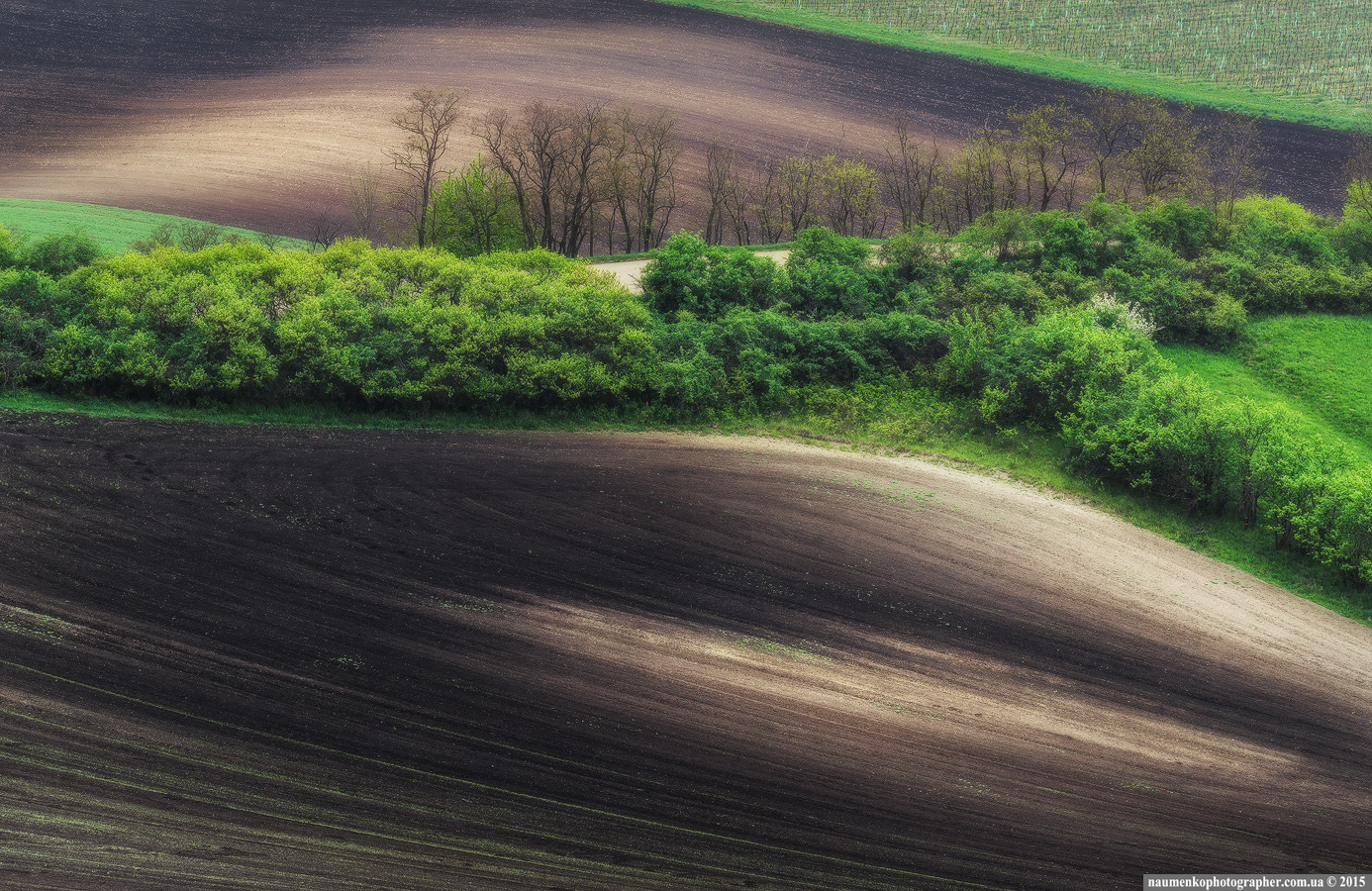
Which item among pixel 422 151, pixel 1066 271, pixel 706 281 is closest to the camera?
pixel 706 281

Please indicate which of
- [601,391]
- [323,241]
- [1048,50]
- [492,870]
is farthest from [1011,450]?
[1048,50]

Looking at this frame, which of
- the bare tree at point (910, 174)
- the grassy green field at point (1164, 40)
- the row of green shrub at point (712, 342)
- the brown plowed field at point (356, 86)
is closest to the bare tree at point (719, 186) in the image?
the brown plowed field at point (356, 86)

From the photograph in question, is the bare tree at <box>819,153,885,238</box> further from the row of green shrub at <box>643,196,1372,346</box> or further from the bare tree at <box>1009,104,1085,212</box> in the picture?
the bare tree at <box>1009,104,1085,212</box>

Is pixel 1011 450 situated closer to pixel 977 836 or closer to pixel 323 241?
pixel 977 836

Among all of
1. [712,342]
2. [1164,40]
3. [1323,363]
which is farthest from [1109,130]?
[712,342]

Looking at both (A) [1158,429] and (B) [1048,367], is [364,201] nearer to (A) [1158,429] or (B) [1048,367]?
(B) [1048,367]

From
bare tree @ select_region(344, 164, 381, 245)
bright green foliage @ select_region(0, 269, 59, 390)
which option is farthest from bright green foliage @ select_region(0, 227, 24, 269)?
bare tree @ select_region(344, 164, 381, 245)

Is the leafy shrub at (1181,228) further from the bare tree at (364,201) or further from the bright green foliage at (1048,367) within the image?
the bare tree at (364,201)
